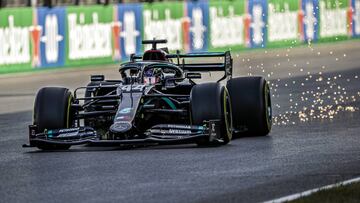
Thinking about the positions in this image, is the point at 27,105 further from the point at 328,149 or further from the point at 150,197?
the point at 150,197

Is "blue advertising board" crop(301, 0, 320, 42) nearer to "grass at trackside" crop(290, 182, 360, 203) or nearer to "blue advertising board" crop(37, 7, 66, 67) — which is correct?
"blue advertising board" crop(37, 7, 66, 67)

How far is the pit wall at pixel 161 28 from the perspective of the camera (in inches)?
1204

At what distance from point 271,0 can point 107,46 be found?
8.84 metres

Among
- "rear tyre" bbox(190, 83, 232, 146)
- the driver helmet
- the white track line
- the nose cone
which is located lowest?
the white track line

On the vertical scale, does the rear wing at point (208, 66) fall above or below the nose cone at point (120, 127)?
above

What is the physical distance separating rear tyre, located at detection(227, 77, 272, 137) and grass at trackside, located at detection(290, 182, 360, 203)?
4.91m

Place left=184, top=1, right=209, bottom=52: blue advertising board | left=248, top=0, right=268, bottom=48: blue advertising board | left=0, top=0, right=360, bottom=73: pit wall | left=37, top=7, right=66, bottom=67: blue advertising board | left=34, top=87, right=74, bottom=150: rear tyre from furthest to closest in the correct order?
left=248, top=0, right=268, bottom=48: blue advertising board, left=184, top=1, right=209, bottom=52: blue advertising board, left=37, top=7, right=66, bottom=67: blue advertising board, left=0, top=0, right=360, bottom=73: pit wall, left=34, top=87, right=74, bottom=150: rear tyre

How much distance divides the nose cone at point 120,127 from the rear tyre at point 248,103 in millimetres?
1735

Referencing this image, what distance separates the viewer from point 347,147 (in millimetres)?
14859

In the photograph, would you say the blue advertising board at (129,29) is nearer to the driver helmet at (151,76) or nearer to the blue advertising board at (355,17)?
the blue advertising board at (355,17)

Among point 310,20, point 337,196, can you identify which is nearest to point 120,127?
point 337,196

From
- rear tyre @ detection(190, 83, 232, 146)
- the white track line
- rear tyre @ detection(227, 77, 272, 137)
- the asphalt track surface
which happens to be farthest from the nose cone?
the white track line

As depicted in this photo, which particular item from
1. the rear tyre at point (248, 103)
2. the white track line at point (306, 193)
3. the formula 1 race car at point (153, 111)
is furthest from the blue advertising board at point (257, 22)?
the white track line at point (306, 193)

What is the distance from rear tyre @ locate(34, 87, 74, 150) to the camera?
1517 centimetres
